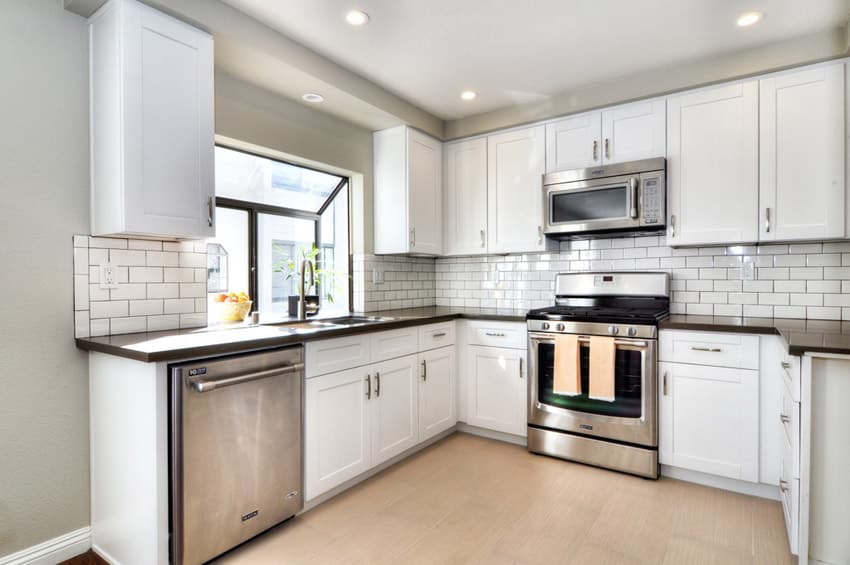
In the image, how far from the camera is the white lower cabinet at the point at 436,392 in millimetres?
3232

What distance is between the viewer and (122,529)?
6.40ft

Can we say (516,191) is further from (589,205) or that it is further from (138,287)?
(138,287)

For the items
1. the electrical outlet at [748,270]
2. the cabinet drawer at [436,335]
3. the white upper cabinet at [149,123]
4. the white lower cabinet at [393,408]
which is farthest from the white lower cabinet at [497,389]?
the white upper cabinet at [149,123]

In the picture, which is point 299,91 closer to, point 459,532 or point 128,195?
point 128,195

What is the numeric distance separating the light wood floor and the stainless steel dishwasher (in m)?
0.17

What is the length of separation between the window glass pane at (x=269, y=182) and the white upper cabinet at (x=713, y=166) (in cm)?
246

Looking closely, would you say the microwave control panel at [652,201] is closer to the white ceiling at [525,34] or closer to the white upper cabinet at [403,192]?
the white ceiling at [525,34]

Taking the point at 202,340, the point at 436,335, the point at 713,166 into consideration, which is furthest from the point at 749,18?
the point at 202,340

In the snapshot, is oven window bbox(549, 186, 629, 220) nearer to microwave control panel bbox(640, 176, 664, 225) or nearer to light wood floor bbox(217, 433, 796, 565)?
microwave control panel bbox(640, 176, 664, 225)

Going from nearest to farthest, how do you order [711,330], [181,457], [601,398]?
1. [181,457]
2. [711,330]
3. [601,398]

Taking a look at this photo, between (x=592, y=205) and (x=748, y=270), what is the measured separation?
3.50ft

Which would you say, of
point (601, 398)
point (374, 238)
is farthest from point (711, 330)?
point (374, 238)

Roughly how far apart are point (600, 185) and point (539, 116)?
744 millimetres

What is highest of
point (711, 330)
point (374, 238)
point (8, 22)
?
point (8, 22)
